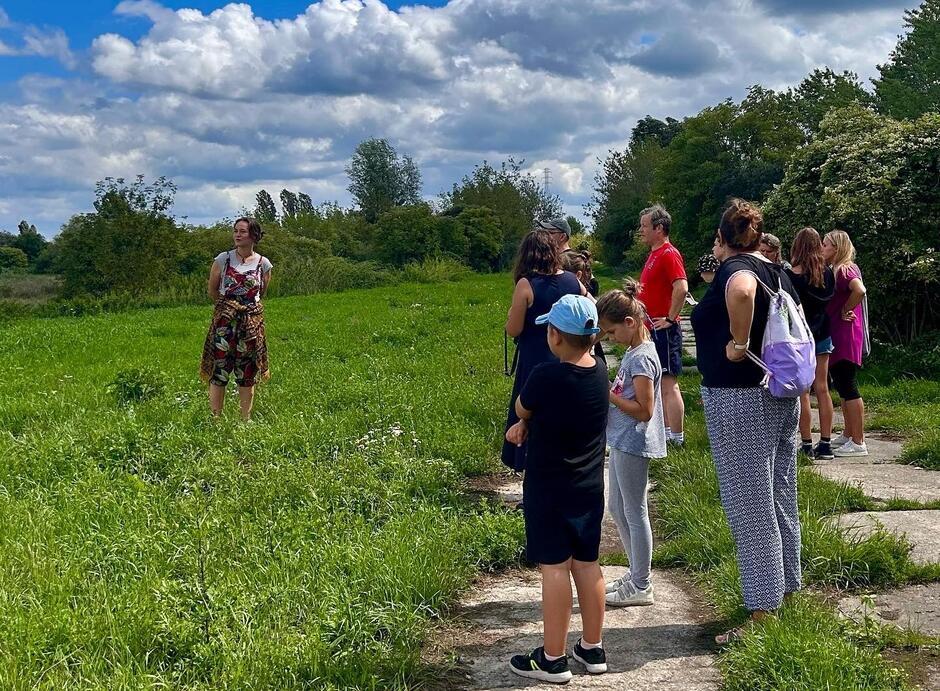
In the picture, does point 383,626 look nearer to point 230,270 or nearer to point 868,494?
point 868,494

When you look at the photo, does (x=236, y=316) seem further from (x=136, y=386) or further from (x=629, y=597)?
(x=629, y=597)

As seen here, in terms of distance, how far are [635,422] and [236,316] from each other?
483 cm

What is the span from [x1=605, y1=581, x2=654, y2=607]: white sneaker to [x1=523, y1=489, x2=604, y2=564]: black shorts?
89 centimetres

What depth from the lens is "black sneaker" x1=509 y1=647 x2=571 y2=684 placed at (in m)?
3.72

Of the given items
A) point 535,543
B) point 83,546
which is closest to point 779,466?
point 535,543

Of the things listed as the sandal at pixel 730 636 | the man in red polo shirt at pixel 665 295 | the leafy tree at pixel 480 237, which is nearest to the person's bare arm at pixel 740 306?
the sandal at pixel 730 636

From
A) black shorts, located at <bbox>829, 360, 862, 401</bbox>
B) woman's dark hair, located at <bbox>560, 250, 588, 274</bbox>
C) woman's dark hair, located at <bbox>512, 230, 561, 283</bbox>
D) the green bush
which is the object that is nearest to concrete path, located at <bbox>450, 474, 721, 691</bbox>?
woman's dark hair, located at <bbox>512, 230, 561, 283</bbox>

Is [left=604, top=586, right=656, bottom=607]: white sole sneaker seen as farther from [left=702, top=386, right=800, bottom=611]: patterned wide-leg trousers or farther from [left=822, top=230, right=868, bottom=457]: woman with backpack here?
[left=822, top=230, right=868, bottom=457]: woman with backpack

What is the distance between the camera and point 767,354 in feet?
13.0

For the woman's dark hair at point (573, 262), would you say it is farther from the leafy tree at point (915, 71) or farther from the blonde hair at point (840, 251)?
the leafy tree at point (915, 71)

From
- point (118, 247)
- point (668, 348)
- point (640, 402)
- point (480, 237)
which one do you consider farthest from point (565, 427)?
point (480, 237)

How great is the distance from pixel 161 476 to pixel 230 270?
2.31 m

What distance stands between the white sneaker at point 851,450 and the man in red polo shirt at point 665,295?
1327 mm

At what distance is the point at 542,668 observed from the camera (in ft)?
12.3
